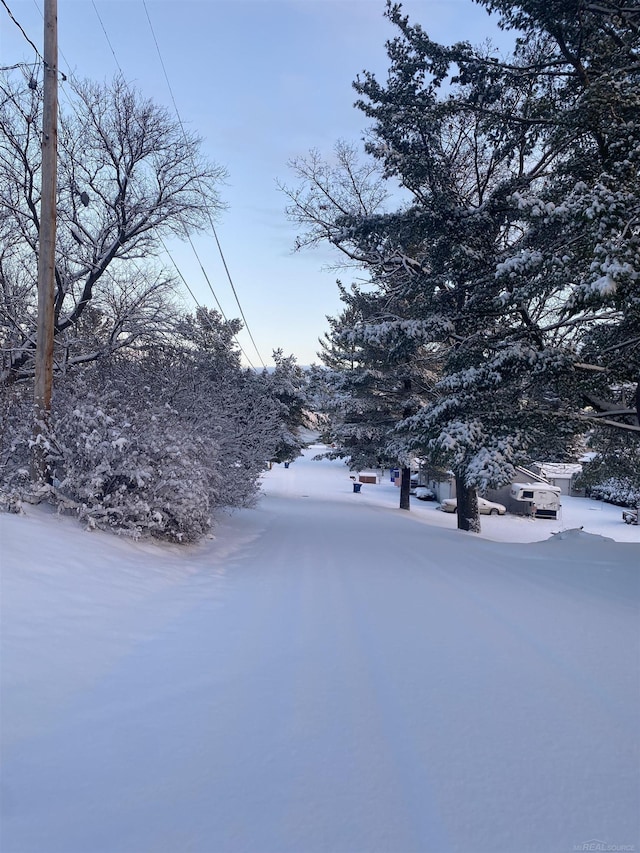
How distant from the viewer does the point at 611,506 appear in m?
32.9

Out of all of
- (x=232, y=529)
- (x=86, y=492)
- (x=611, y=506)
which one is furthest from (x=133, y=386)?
(x=611, y=506)

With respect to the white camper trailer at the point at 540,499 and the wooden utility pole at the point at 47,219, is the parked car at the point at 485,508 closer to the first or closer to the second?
the white camper trailer at the point at 540,499

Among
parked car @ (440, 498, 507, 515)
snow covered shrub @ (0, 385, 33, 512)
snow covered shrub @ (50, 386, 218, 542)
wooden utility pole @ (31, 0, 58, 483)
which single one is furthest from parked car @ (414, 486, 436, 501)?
wooden utility pole @ (31, 0, 58, 483)

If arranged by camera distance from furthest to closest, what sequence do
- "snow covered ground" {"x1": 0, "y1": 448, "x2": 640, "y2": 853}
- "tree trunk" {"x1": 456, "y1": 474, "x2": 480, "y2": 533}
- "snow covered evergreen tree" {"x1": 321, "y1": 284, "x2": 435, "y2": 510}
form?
1. "snow covered evergreen tree" {"x1": 321, "y1": 284, "x2": 435, "y2": 510}
2. "tree trunk" {"x1": 456, "y1": 474, "x2": 480, "y2": 533}
3. "snow covered ground" {"x1": 0, "y1": 448, "x2": 640, "y2": 853}

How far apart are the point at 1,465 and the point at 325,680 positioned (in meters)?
6.58

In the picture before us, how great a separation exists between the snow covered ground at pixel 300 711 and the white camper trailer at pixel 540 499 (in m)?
21.9

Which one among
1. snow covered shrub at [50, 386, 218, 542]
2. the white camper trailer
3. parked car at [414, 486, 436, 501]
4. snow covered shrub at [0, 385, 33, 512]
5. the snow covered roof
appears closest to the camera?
snow covered shrub at [50, 386, 218, 542]

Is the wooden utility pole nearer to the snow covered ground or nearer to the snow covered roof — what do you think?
the snow covered ground

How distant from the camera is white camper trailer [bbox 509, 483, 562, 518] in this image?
26.8m

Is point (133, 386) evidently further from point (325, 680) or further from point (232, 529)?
point (325, 680)

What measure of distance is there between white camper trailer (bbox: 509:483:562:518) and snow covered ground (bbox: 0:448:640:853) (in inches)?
862

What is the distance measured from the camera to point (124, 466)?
23.4 feet

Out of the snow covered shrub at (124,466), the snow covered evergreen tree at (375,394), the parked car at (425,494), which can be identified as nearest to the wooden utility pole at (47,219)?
the snow covered shrub at (124,466)

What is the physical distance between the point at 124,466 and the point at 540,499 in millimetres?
24671
